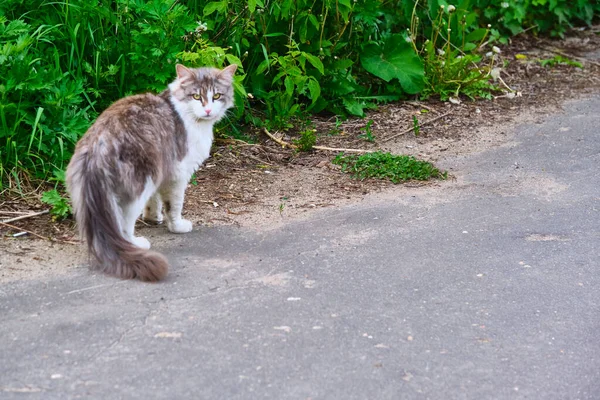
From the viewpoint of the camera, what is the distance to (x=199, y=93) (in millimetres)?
4879

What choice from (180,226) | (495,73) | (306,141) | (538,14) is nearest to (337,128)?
(306,141)

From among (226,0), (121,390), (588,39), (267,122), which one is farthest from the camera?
(588,39)

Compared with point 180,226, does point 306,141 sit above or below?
above

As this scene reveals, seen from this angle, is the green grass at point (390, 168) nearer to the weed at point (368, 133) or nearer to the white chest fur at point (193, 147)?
the weed at point (368, 133)

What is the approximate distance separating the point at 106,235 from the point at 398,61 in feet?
13.0

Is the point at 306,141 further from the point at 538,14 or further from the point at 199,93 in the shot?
the point at 538,14

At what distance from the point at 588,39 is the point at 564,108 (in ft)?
8.19

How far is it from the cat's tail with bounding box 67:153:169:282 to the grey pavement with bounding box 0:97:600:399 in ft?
0.30

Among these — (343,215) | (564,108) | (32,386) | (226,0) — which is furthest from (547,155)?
(32,386)

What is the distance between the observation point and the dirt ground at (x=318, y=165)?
191 inches

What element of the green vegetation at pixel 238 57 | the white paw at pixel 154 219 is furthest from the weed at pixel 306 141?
the white paw at pixel 154 219

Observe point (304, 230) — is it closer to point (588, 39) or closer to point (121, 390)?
point (121, 390)

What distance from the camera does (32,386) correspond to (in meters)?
3.37

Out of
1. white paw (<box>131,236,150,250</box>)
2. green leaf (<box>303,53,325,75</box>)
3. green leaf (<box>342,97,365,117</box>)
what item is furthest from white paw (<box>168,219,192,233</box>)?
green leaf (<box>342,97,365,117</box>)
